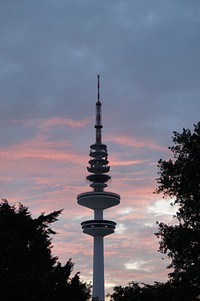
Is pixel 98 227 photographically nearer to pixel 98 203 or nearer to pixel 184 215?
pixel 98 203

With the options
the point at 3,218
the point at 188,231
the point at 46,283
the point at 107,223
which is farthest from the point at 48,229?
the point at 107,223

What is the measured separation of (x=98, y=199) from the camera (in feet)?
536

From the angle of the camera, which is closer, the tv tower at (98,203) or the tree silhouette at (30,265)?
the tree silhouette at (30,265)

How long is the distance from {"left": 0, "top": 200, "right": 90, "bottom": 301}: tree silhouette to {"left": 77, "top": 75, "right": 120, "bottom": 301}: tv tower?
122 meters

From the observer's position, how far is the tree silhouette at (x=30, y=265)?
33678 millimetres

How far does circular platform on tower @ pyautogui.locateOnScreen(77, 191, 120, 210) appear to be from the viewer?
533 feet

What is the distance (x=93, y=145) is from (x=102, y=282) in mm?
41857

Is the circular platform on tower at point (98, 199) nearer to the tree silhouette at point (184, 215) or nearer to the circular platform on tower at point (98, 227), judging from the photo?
the circular platform on tower at point (98, 227)

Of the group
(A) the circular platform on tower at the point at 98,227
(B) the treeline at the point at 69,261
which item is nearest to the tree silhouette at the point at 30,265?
(B) the treeline at the point at 69,261

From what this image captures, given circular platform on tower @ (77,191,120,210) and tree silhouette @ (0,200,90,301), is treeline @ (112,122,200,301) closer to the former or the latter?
tree silhouette @ (0,200,90,301)

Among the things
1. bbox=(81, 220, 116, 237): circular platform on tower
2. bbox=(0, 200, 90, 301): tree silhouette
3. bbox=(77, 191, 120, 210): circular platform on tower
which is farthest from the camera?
bbox=(77, 191, 120, 210): circular platform on tower

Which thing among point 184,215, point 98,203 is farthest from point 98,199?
point 184,215

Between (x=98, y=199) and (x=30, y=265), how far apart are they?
128 meters

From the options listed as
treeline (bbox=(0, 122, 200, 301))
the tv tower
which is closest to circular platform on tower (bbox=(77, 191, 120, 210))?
the tv tower
